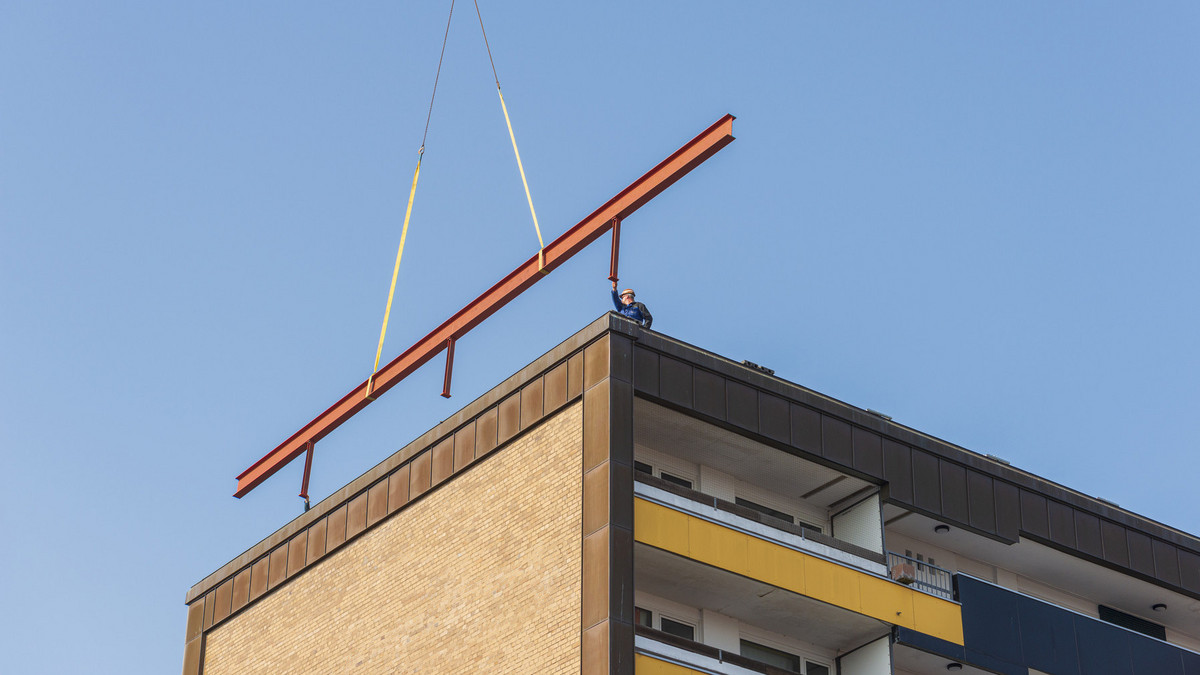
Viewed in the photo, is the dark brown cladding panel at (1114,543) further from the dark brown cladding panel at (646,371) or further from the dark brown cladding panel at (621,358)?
the dark brown cladding panel at (621,358)

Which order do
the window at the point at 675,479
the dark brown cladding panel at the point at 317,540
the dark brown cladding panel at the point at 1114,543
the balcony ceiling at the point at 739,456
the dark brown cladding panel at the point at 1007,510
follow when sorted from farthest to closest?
the dark brown cladding panel at the point at 1114,543 < the dark brown cladding panel at the point at 317,540 < the dark brown cladding panel at the point at 1007,510 < the window at the point at 675,479 < the balcony ceiling at the point at 739,456

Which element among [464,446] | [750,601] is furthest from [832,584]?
[464,446]

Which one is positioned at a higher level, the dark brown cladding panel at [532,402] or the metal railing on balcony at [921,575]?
the dark brown cladding panel at [532,402]

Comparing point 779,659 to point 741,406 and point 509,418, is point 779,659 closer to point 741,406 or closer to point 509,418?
point 741,406

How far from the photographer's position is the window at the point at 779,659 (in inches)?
1626

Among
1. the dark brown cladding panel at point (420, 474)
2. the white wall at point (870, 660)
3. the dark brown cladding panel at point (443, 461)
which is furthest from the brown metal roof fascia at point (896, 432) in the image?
the dark brown cladding panel at point (420, 474)

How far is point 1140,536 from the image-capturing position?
47188 mm

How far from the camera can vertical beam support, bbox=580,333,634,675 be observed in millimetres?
35469

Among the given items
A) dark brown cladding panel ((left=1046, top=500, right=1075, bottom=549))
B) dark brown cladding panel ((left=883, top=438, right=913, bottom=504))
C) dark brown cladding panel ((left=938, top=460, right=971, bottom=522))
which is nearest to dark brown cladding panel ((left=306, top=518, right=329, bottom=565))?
dark brown cladding panel ((left=883, top=438, right=913, bottom=504))

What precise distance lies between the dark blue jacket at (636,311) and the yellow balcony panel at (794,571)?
4847 millimetres

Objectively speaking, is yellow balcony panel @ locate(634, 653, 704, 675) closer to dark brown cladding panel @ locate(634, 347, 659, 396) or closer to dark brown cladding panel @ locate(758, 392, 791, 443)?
dark brown cladding panel @ locate(634, 347, 659, 396)

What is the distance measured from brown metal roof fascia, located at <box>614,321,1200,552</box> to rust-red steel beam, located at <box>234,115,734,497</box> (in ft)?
10.0

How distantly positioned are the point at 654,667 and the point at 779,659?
20.4ft

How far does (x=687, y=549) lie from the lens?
38.2 m
